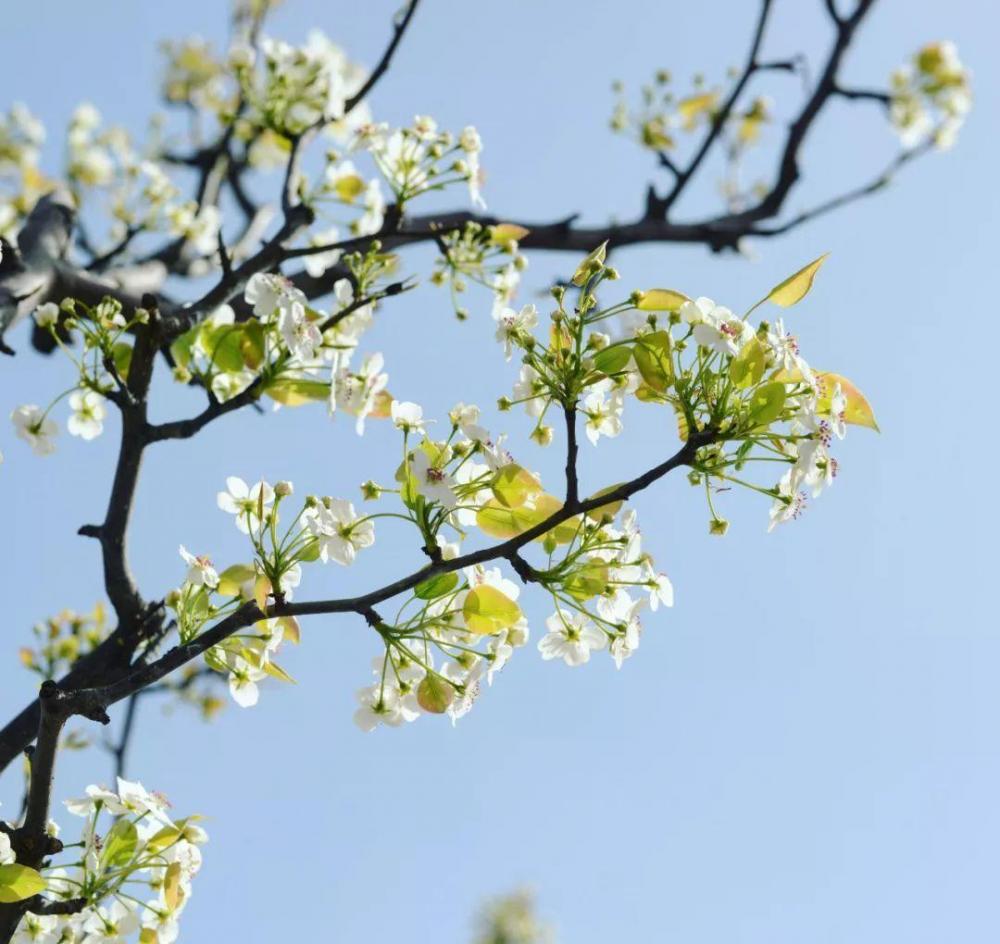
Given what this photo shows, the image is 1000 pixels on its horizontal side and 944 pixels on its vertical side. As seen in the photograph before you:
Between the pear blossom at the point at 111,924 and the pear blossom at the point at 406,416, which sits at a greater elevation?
the pear blossom at the point at 406,416

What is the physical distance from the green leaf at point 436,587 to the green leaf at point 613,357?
0.42m

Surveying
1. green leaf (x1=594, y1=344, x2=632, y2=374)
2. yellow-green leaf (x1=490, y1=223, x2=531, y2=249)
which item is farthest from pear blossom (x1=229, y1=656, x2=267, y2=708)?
yellow-green leaf (x1=490, y1=223, x2=531, y2=249)

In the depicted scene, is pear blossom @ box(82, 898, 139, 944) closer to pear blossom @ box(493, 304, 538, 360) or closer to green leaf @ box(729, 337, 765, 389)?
pear blossom @ box(493, 304, 538, 360)

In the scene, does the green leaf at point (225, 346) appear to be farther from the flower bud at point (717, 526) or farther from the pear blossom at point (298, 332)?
the flower bud at point (717, 526)

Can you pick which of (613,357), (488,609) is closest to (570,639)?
(488,609)

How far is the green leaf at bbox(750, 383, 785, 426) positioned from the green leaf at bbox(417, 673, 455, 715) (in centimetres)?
68

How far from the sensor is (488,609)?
77.4 inches

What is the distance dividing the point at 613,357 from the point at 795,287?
334mm

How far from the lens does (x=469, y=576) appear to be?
202 centimetres

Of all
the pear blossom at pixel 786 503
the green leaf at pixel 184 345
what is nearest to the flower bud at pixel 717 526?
the pear blossom at pixel 786 503

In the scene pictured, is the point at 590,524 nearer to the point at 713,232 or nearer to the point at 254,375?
the point at 254,375

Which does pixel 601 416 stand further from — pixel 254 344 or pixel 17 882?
pixel 17 882

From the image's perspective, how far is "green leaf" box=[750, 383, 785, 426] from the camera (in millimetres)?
1806

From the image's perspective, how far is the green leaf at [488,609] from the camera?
1.96 metres
